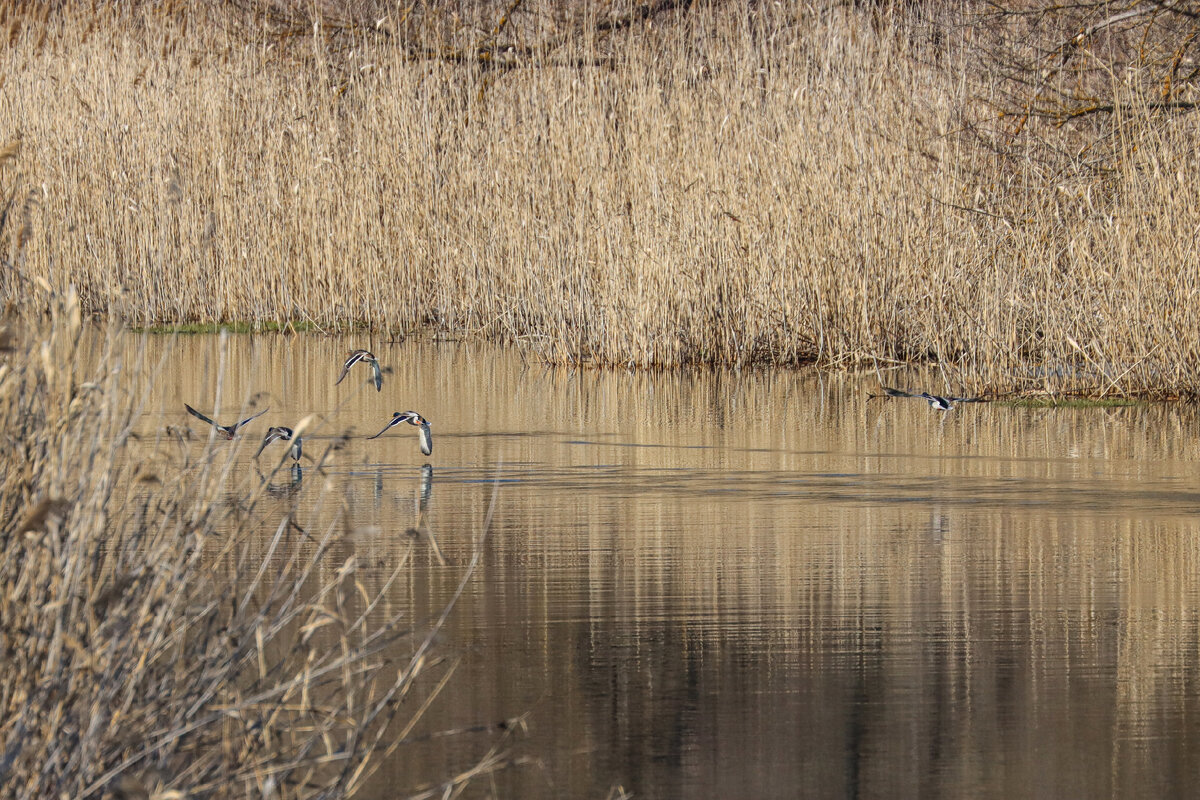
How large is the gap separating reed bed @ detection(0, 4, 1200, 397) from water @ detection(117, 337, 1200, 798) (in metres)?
1.20

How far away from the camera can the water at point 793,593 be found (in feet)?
13.9

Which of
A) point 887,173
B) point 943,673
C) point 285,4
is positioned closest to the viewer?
point 943,673

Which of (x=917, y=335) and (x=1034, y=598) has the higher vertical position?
(x=917, y=335)

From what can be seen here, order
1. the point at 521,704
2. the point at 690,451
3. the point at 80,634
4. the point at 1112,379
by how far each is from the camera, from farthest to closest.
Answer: the point at 1112,379, the point at 690,451, the point at 521,704, the point at 80,634

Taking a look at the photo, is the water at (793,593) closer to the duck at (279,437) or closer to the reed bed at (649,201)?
the duck at (279,437)

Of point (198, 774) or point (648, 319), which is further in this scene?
point (648, 319)

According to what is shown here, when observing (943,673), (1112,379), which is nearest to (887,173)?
(1112,379)

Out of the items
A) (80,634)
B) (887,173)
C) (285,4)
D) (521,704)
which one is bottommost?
(521,704)

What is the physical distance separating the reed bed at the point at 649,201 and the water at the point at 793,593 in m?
1.20

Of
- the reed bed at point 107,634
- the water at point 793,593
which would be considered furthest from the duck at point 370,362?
the reed bed at point 107,634

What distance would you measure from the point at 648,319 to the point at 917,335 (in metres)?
1.77

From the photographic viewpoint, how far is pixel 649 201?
13.4m

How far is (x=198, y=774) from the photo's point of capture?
Answer: 10.7 ft

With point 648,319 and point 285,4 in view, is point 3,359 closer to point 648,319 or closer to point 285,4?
point 648,319
